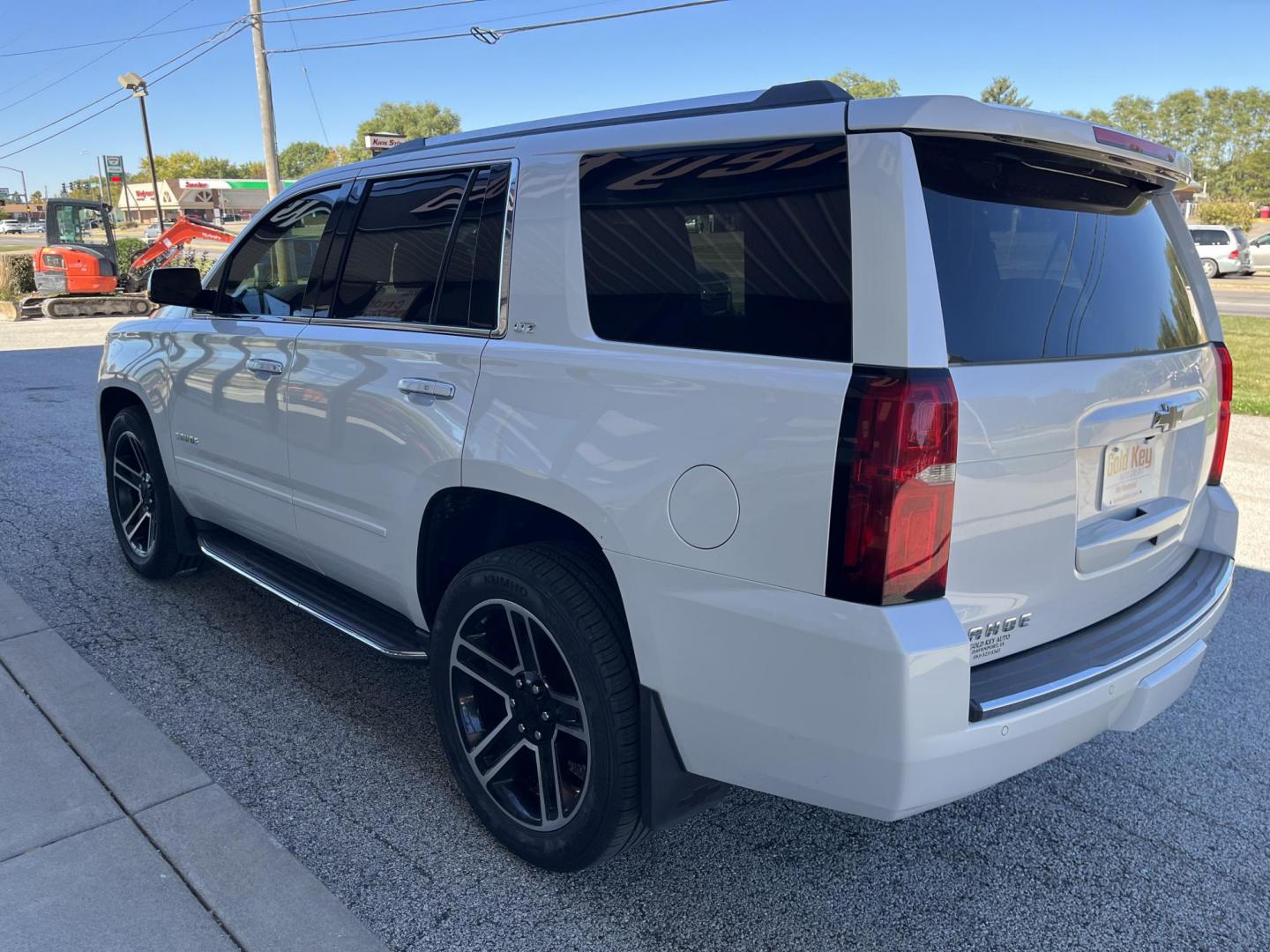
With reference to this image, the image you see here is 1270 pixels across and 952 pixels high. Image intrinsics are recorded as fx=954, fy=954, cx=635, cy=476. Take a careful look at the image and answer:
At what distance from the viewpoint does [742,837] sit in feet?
9.64

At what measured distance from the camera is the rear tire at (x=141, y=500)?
466cm

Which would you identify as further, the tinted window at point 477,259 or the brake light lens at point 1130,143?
the tinted window at point 477,259

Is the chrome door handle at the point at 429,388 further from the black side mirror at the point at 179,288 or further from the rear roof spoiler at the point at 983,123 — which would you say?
the black side mirror at the point at 179,288

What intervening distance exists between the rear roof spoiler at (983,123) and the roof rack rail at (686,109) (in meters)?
0.11

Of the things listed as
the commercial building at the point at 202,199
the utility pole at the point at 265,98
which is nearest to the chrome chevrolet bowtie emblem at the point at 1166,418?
the utility pole at the point at 265,98

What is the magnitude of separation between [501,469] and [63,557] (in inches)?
154

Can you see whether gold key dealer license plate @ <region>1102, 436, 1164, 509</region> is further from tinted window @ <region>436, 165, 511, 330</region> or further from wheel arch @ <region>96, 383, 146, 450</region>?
wheel arch @ <region>96, 383, 146, 450</region>

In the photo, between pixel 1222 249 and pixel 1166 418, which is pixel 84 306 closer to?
pixel 1166 418

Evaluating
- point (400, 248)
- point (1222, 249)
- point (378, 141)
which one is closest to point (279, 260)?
point (400, 248)

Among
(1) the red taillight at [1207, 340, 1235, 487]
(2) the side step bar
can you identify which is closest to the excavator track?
(2) the side step bar

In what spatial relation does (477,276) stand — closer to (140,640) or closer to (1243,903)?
(140,640)

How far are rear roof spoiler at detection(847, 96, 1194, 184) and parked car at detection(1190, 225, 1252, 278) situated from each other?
120 ft

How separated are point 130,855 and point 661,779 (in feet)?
5.25

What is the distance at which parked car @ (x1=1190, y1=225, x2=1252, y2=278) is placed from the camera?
3366 centimetres
